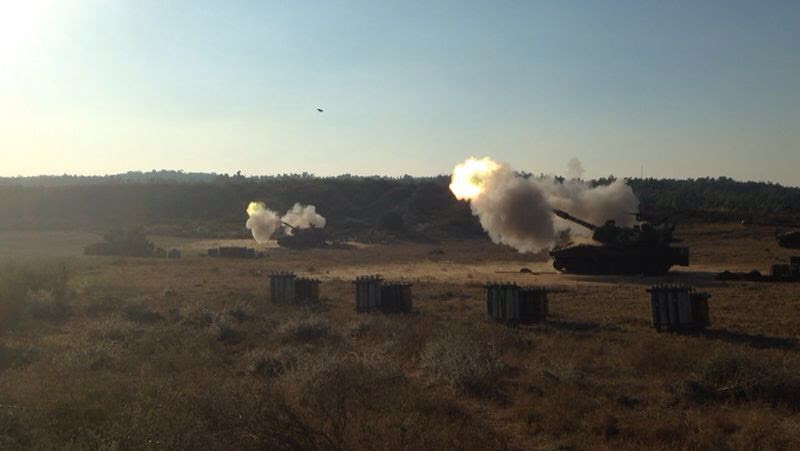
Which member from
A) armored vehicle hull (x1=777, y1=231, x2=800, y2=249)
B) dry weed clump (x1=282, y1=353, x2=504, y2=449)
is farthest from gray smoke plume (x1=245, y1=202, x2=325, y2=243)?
dry weed clump (x1=282, y1=353, x2=504, y2=449)

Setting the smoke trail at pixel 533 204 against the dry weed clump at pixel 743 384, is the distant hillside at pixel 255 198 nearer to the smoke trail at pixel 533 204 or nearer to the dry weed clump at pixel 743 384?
the smoke trail at pixel 533 204

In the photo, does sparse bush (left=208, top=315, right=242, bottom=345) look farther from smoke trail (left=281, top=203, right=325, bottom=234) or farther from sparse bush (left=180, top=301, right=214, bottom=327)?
smoke trail (left=281, top=203, right=325, bottom=234)

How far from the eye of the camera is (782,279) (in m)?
29.0

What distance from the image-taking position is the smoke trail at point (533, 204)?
3669 cm

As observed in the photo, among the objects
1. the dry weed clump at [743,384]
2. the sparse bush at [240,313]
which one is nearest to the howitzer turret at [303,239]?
the sparse bush at [240,313]

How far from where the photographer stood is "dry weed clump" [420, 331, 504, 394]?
12438 millimetres

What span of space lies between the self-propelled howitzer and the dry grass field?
5697 millimetres

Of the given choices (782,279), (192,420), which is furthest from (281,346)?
(782,279)

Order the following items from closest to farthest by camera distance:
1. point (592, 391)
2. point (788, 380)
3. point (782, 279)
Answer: point (788, 380)
point (592, 391)
point (782, 279)

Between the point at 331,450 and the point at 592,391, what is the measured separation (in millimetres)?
5676

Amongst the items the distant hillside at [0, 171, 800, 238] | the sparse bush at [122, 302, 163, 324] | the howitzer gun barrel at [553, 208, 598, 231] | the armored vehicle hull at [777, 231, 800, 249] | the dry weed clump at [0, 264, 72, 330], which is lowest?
the sparse bush at [122, 302, 163, 324]

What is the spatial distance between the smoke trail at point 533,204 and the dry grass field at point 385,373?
9.47 metres

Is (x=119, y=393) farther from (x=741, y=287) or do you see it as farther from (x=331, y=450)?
(x=741, y=287)

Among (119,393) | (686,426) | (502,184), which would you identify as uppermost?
(502,184)
